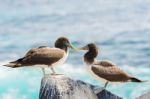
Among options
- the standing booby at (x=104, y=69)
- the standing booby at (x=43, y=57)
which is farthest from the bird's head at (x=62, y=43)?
the standing booby at (x=104, y=69)

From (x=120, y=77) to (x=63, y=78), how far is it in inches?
72.1

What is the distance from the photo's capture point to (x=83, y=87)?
1669cm

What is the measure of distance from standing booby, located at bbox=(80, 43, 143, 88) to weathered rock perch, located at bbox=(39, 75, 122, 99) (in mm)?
584

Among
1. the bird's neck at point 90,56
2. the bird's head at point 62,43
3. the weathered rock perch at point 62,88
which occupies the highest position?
the bird's head at point 62,43

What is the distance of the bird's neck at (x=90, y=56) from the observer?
1698cm

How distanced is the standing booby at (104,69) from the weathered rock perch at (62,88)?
1.92ft

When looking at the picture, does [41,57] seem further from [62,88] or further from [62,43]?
[62,88]

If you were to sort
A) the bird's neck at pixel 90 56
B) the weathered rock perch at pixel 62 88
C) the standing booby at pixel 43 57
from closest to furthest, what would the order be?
the weathered rock perch at pixel 62 88 < the standing booby at pixel 43 57 < the bird's neck at pixel 90 56

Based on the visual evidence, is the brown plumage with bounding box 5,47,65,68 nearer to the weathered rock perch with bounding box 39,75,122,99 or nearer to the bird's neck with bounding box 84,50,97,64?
the weathered rock perch with bounding box 39,75,122,99

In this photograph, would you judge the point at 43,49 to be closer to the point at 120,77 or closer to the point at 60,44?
the point at 60,44

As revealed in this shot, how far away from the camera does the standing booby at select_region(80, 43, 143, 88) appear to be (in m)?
17.0

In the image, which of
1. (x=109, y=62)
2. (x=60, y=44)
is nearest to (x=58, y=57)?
(x=60, y=44)

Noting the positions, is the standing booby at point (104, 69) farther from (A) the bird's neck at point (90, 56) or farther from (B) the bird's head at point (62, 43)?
(B) the bird's head at point (62, 43)

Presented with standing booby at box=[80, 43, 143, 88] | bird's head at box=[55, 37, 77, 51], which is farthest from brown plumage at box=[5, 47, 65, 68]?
standing booby at box=[80, 43, 143, 88]
